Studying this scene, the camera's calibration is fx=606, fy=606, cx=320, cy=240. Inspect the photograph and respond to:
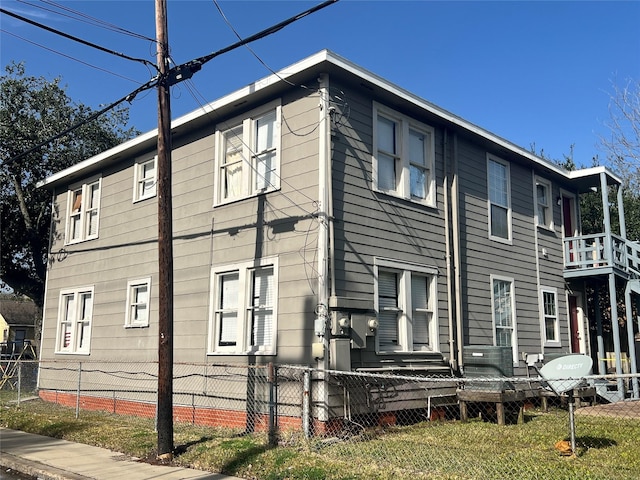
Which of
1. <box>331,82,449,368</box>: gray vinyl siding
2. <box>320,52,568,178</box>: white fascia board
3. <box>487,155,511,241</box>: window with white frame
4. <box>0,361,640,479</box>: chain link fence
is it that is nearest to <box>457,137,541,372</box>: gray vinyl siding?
<box>487,155,511,241</box>: window with white frame

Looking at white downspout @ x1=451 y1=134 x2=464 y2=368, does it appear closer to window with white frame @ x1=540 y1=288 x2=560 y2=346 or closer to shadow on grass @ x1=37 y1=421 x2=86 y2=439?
window with white frame @ x1=540 y1=288 x2=560 y2=346

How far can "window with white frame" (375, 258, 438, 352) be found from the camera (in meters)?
10.9

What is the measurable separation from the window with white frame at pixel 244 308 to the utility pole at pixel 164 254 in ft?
6.75

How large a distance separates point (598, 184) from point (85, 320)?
14593 mm

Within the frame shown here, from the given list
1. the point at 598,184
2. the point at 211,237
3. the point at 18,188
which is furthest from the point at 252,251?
Answer: the point at 18,188

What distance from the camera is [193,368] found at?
11828 millimetres

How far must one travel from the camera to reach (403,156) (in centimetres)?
1184

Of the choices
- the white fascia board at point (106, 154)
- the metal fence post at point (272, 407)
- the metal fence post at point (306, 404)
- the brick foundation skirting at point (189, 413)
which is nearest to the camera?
the metal fence post at point (272, 407)

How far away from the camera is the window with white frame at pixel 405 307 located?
35.7 ft

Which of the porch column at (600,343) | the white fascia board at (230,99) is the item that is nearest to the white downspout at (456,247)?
the white fascia board at (230,99)

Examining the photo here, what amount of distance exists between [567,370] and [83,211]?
505 inches

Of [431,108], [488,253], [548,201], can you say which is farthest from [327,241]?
[548,201]

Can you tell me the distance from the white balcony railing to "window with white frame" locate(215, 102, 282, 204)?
29.5ft

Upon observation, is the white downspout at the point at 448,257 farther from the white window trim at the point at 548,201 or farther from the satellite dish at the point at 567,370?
the white window trim at the point at 548,201
